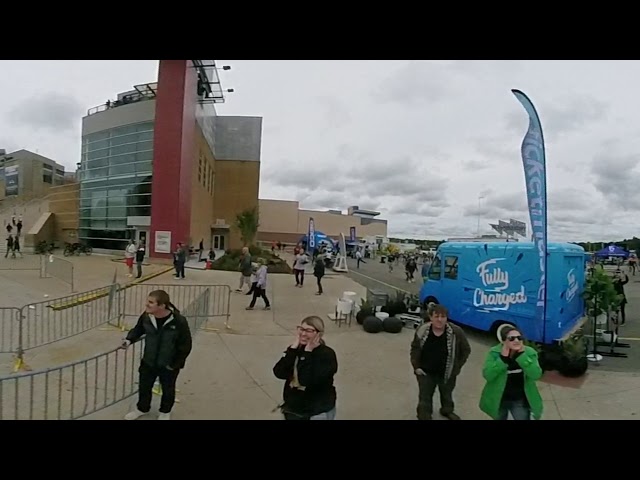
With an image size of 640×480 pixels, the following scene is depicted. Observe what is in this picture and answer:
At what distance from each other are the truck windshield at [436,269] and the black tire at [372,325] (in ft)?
6.92

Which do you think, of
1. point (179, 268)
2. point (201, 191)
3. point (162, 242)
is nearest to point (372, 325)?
point (179, 268)

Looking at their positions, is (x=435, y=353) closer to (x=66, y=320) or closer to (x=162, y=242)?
(x=66, y=320)

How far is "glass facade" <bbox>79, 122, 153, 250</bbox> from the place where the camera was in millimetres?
27078

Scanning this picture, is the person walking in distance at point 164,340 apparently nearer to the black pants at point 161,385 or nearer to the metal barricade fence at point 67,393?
the black pants at point 161,385

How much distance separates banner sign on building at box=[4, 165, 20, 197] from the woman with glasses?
2196 inches

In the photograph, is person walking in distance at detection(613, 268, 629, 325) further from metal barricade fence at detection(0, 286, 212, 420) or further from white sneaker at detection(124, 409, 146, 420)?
metal barricade fence at detection(0, 286, 212, 420)

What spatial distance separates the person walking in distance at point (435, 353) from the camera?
12.3 ft

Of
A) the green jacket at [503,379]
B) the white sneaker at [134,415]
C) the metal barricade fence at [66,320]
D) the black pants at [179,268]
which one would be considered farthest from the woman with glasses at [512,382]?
the black pants at [179,268]
